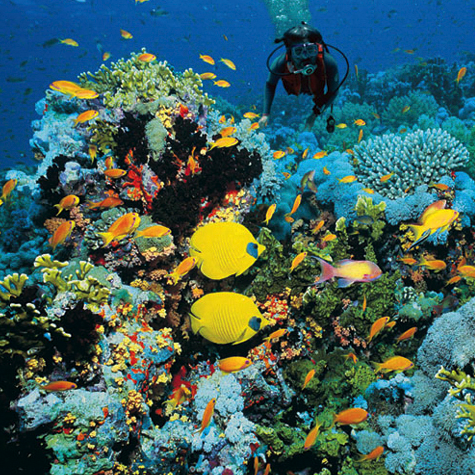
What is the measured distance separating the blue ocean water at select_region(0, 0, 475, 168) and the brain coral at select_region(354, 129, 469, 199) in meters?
8.73

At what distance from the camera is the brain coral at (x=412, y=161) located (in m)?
5.28

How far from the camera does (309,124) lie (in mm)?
3955

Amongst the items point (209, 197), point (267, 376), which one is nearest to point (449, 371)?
point (267, 376)

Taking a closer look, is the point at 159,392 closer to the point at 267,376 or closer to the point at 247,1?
the point at 267,376

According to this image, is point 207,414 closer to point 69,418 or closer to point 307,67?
point 69,418

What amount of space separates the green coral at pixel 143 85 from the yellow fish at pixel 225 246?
323 centimetres

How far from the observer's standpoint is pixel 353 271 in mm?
3064

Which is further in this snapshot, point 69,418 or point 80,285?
point 80,285

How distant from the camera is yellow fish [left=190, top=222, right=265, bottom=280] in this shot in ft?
8.70

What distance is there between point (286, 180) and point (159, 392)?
172 inches

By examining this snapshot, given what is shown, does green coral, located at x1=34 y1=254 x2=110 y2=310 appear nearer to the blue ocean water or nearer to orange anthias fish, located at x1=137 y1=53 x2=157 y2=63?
orange anthias fish, located at x1=137 y1=53 x2=157 y2=63

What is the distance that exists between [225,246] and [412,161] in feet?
14.9

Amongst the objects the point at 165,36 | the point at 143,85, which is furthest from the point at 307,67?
the point at 165,36

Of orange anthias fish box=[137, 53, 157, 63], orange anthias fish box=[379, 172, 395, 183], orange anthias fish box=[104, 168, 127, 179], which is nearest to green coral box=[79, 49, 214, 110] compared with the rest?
orange anthias fish box=[137, 53, 157, 63]
